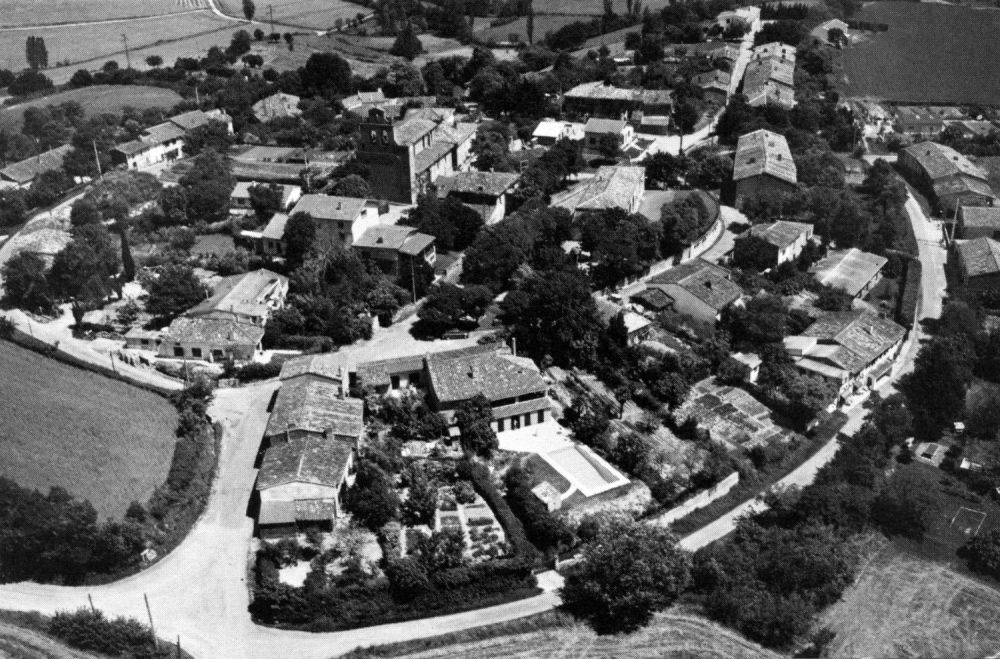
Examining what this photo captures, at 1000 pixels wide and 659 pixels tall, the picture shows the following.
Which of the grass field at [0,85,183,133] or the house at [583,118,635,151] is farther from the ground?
the grass field at [0,85,183,133]

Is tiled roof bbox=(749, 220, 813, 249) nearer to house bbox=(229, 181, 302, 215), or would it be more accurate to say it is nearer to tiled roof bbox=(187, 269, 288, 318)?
tiled roof bbox=(187, 269, 288, 318)

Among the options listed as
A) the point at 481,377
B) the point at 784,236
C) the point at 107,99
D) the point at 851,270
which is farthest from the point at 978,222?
the point at 107,99

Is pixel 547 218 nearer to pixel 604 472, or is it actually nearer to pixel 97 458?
pixel 604 472

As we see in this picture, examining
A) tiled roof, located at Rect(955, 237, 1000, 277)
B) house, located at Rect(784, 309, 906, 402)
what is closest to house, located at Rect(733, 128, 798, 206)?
tiled roof, located at Rect(955, 237, 1000, 277)

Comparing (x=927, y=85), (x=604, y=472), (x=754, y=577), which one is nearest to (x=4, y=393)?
(x=604, y=472)

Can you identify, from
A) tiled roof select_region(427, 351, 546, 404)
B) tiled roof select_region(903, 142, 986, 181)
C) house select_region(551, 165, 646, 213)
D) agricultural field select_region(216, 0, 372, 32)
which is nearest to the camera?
tiled roof select_region(427, 351, 546, 404)

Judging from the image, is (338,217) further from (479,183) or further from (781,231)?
(781,231)
